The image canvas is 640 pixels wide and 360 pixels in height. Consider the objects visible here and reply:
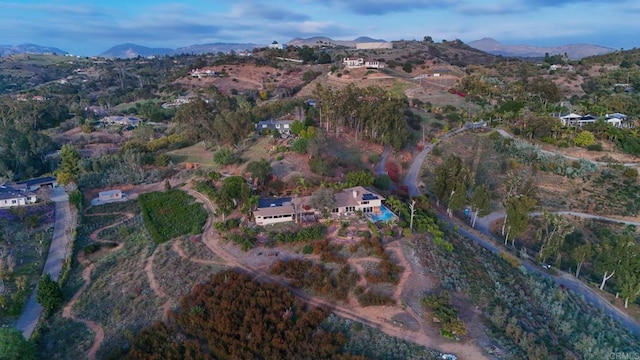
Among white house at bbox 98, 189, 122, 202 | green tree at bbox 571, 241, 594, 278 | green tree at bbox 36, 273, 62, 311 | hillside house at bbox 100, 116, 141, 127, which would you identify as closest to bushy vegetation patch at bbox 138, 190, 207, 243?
white house at bbox 98, 189, 122, 202

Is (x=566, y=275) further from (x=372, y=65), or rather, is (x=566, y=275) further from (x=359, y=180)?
(x=372, y=65)

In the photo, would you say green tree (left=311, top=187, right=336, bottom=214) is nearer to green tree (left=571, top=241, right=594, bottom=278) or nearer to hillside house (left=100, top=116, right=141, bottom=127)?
green tree (left=571, top=241, right=594, bottom=278)

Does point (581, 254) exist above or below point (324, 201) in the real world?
below

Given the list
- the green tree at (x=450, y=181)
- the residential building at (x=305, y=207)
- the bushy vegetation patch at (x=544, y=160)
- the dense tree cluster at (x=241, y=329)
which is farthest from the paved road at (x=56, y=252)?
the bushy vegetation patch at (x=544, y=160)

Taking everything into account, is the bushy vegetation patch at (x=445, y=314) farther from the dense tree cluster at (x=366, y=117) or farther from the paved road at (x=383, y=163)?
the dense tree cluster at (x=366, y=117)

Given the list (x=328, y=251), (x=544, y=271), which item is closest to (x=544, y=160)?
(x=544, y=271)

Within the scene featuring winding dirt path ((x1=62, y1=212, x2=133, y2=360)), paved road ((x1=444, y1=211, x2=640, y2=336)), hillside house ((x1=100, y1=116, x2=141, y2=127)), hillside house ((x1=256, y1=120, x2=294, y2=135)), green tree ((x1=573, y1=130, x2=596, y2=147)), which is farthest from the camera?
hillside house ((x1=100, y1=116, x2=141, y2=127))
